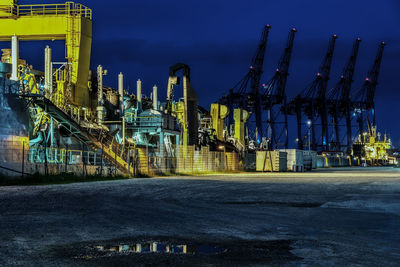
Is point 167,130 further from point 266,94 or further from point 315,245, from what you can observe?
point 266,94

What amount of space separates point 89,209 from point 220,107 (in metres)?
43.4

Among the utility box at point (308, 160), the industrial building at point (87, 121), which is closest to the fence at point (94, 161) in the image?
the industrial building at point (87, 121)

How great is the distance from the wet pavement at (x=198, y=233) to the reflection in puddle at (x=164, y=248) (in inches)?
0.5

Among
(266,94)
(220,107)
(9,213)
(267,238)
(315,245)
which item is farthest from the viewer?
(266,94)

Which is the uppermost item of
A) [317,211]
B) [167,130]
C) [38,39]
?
[38,39]

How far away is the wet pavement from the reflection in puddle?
14 mm

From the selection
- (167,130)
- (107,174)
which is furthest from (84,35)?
(107,174)

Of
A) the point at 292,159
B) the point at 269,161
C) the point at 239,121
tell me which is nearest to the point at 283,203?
the point at 269,161

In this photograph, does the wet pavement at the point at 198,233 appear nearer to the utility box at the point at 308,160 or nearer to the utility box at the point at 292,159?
the utility box at the point at 292,159

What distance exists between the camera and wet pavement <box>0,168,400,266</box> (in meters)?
6.20

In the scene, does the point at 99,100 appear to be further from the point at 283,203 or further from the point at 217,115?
the point at 283,203

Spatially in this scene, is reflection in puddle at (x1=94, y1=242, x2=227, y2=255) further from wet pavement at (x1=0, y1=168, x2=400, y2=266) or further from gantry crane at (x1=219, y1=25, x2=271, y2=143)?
gantry crane at (x1=219, y1=25, x2=271, y2=143)

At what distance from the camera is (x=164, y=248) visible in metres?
6.95

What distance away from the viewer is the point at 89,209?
39.4 feet
